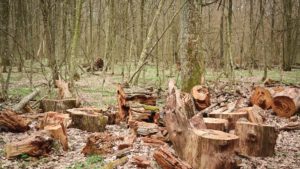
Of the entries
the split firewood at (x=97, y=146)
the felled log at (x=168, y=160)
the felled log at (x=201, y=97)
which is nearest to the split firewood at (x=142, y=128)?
the split firewood at (x=97, y=146)

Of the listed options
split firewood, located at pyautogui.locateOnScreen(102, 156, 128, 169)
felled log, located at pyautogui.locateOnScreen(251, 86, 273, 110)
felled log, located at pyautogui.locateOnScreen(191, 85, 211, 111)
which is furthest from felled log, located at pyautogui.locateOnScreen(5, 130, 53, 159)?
felled log, located at pyautogui.locateOnScreen(251, 86, 273, 110)

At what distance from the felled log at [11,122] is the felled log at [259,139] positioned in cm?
513

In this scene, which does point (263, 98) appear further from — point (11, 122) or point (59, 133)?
point (11, 122)

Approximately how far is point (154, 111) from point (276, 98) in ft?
12.4

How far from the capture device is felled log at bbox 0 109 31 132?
4469 millimetres

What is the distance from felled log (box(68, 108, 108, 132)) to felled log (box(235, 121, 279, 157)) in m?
3.40

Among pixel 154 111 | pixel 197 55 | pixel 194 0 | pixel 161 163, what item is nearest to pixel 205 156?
pixel 161 163

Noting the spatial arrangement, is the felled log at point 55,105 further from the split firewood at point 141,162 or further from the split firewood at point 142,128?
the split firewood at point 141,162

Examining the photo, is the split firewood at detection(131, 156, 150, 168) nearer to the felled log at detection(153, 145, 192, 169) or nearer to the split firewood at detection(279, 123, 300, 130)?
the felled log at detection(153, 145, 192, 169)

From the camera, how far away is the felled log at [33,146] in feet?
10.6

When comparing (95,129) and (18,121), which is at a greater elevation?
(18,121)

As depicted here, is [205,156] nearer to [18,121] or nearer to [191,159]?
[191,159]

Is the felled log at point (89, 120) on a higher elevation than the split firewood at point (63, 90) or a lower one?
lower

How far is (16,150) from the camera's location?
3.24 m
